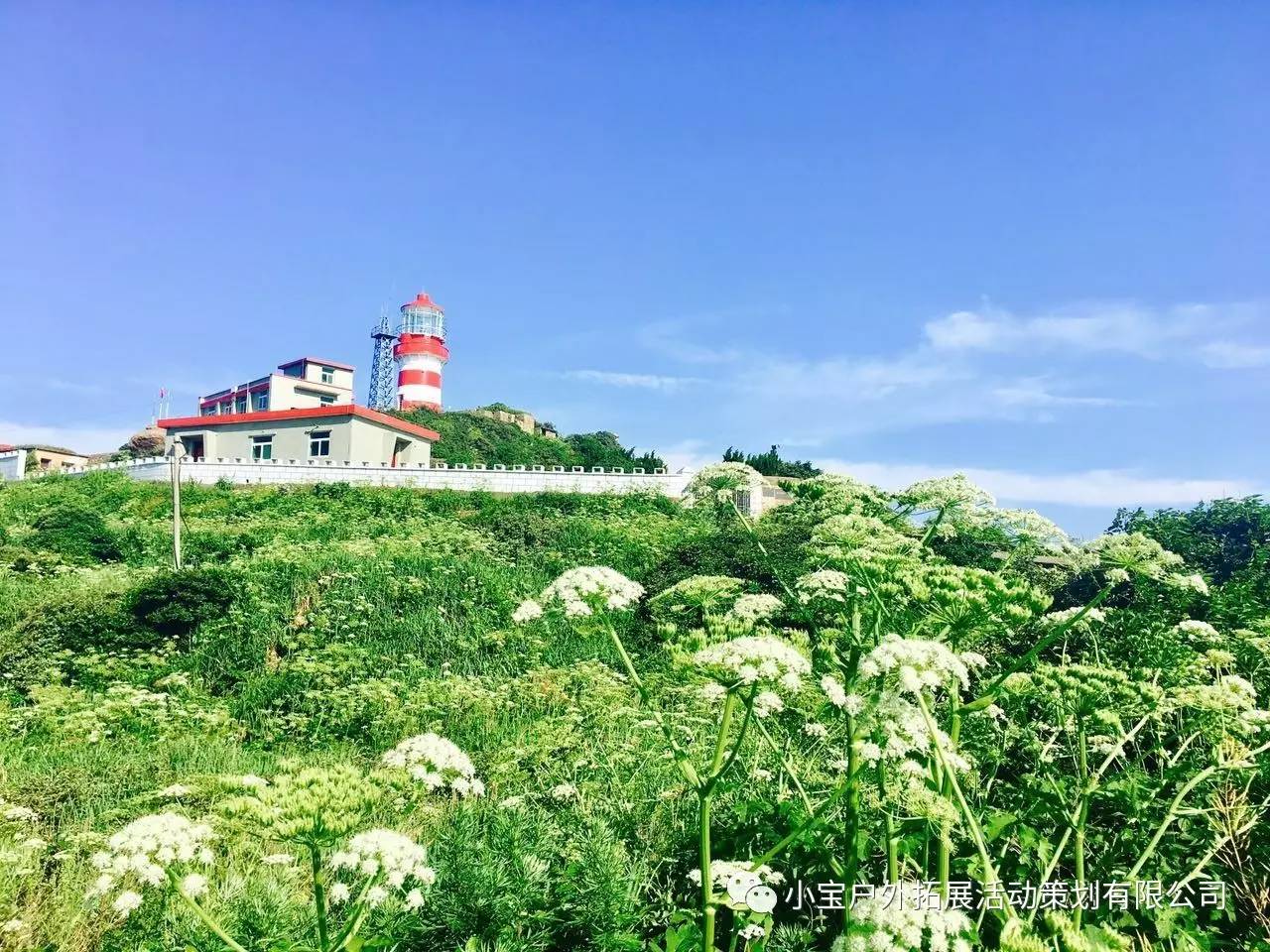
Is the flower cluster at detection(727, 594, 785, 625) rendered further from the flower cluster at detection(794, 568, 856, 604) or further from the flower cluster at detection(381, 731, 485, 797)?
the flower cluster at detection(381, 731, 485, 797)

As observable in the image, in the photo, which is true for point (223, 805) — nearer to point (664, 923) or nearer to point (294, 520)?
point (664, 923)

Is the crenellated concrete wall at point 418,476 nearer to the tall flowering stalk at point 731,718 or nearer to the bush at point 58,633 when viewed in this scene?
the bush at point 58,633

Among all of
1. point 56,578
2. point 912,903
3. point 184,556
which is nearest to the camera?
point 912,903

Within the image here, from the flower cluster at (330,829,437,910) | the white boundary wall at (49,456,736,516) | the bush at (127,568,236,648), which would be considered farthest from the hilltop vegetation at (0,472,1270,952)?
the white boundary wall at (49,456,736,516)

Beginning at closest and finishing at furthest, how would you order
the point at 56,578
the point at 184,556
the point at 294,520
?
the point at 56,578 < the point at 184,556 < the point at 294,520

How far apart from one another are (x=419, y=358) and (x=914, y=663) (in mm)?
72595

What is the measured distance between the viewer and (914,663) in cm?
361

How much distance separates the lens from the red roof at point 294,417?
39.2 meters

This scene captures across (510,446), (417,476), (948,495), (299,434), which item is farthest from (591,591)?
(510,446)

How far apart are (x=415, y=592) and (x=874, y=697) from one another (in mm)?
14161

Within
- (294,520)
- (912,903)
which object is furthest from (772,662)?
(294,520)

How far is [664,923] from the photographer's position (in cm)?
432

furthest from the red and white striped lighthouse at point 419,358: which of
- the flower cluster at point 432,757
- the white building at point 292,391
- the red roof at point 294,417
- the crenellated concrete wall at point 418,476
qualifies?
the flower cluster at point 432,757

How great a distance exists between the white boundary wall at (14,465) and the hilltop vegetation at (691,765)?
133 ft
